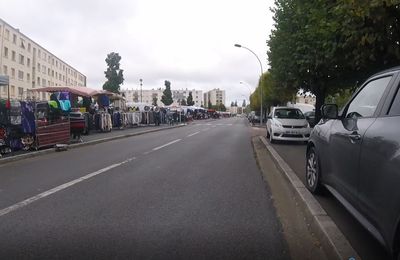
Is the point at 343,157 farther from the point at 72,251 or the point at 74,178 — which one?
the point at 74,178

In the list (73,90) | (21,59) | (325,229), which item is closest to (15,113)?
(325,229)

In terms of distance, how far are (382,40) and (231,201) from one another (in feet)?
16.7

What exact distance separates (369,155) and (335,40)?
8036 millimetres

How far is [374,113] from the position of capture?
484 cm

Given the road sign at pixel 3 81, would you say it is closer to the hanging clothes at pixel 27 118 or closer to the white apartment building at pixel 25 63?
the hanging clothes at pixel 27 118

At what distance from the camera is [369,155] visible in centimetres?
440

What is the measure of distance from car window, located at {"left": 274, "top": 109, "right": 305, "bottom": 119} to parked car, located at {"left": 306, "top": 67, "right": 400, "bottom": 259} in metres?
14.0

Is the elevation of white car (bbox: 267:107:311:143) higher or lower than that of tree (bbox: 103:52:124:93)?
lower

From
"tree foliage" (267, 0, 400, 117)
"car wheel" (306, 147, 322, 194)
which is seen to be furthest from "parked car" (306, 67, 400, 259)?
"tree foliage" (267, 0, 400, 117)

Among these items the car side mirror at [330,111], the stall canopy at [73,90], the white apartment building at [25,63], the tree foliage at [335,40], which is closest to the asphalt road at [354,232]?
the car side mirror at [330,111]

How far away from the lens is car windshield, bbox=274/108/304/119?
2072 centimetres

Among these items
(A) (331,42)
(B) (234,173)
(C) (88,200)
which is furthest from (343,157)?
(A) (331,42)

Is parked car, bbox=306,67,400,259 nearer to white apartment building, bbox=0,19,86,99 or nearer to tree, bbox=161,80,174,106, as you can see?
white apartment building, bbox=0,19,86,99

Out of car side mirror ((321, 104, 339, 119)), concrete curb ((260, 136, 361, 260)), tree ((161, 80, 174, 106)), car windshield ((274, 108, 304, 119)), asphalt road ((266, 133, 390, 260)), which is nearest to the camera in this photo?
concrete curb ((260, 136, 361, 260))
